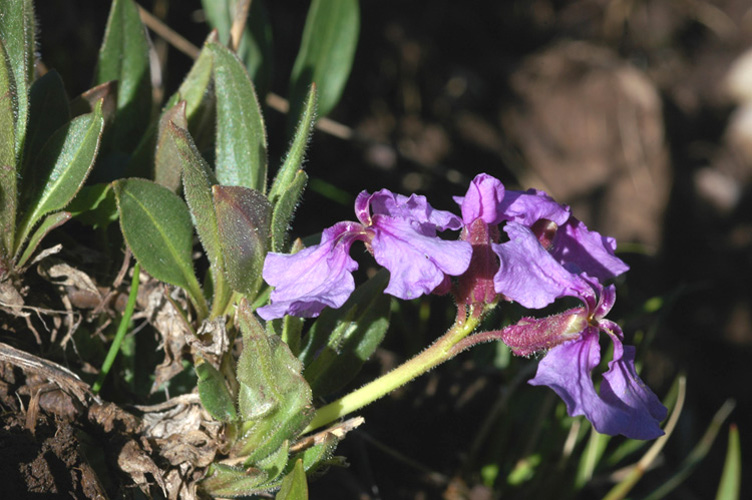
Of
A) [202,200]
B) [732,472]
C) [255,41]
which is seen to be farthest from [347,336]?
[732,472]

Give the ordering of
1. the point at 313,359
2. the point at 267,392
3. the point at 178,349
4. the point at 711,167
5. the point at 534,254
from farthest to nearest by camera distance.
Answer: the point at 711,167
the point at 178,349
the point at 313,359
the point at 267,392
the point at 534,254

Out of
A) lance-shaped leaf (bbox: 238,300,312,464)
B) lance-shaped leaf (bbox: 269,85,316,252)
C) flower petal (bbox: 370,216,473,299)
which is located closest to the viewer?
flower petal (bbox: 370,216,473,299)

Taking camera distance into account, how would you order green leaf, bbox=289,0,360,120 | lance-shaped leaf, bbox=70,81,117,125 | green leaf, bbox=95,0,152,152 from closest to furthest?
1. lance-shaped leaf, bbox=70,81,117,125
2. green leaf, bbox=95,0,152,152
3. green leaf, bbox=289,0,360,120

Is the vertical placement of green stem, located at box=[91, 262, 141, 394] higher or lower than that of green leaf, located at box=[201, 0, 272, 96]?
lower

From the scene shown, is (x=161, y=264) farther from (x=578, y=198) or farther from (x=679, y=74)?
(x=679, y=74)

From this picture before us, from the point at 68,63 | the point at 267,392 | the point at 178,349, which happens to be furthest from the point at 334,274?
the point at 68,63

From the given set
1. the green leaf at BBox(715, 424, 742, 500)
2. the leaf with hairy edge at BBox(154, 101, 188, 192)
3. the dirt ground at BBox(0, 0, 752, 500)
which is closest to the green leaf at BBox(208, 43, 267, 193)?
the leaf with hairy edge at BBox(154, 101, 188, 192)

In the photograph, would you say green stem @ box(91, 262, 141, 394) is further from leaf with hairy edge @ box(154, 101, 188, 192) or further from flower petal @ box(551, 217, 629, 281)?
flower petal @ box(551, 217, 629, 281)

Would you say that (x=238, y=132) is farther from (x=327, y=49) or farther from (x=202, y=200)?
(x=327, y=49)
